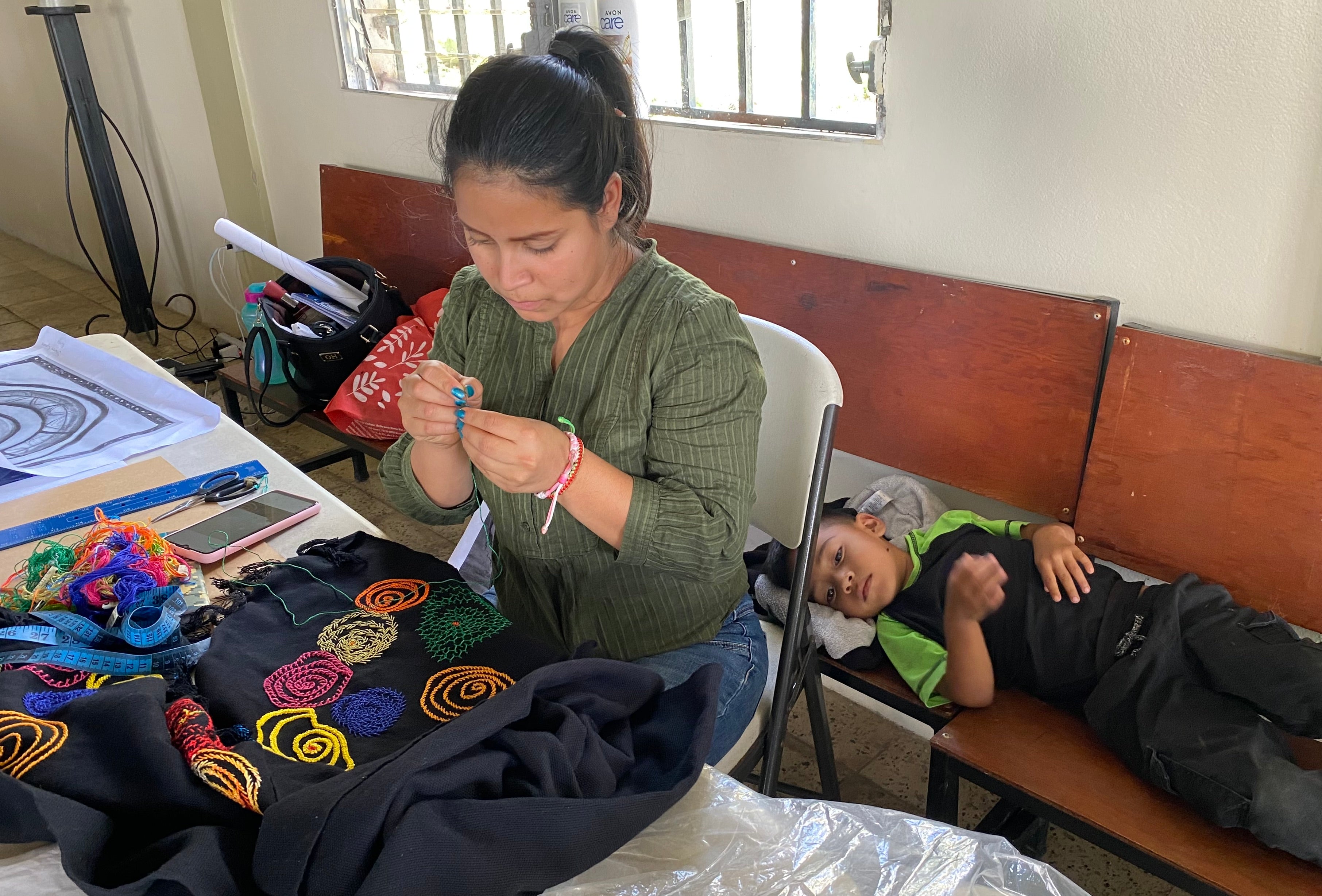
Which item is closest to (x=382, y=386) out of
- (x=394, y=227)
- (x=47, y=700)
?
(x=394, y=227)

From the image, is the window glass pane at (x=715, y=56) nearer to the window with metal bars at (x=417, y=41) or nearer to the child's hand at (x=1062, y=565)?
the window with metal bars at (x=417, y=41)

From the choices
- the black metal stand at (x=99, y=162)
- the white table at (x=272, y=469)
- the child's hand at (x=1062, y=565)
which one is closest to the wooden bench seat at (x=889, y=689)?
the child's hand at (x=1062, y=565)

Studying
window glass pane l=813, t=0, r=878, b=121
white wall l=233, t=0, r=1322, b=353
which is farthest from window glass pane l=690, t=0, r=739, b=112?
window glass pane l=813, t=0, r=878, b=121

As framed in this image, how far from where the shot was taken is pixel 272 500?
1.31 meters

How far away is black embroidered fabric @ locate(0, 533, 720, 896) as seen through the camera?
Answer: 26.8 inches

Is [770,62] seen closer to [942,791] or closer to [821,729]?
[821,729]

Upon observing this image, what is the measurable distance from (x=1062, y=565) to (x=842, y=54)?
1011mm

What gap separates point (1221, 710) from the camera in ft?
4.29

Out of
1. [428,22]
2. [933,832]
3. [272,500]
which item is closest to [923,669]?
[933,832]

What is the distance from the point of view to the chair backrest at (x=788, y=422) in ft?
4.13

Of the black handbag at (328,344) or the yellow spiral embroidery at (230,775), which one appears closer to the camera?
the yellow spiral embroidery at (230,775)

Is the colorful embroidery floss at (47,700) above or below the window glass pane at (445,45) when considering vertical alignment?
below

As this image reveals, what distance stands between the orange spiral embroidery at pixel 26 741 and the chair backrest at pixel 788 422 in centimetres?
85

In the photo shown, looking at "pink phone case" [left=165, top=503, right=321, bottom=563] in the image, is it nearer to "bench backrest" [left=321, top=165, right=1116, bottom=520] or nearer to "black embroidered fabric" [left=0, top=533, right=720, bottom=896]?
"black embroidered fabric" [left=0, top=533, right=720, bottom=896]
